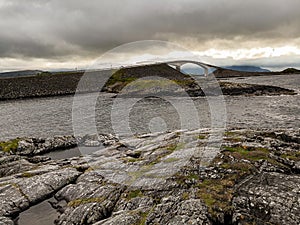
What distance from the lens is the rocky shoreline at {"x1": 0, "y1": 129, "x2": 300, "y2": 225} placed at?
42.5 feet

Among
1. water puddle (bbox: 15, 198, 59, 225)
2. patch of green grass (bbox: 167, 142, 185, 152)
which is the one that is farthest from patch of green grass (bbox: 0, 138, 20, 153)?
patch of green grass (bbox: 167, 142, 185, 152)

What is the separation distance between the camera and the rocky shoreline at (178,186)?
510 inches

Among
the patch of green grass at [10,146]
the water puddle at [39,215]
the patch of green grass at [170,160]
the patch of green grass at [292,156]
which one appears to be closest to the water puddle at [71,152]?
the patch of green grass at [10,146]

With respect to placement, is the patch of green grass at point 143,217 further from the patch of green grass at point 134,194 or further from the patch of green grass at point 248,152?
the patch of green grass at point 248,152

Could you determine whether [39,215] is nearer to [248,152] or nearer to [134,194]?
[134,194]

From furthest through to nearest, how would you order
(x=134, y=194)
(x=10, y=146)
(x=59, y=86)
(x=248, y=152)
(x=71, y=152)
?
(x=59, y=86) → (x=10, y=146) → (x=71, y=152) → (x=248, y=152) → (x=134, y=194)

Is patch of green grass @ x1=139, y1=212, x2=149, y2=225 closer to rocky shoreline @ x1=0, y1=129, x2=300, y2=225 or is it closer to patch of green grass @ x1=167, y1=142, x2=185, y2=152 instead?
rocky shoreline @ x1=0, y1=129, x2=300, y2=225

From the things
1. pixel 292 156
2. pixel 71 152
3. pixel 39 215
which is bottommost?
pixel 71 152

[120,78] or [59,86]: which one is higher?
[120,78]

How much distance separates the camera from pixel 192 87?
9956 cm

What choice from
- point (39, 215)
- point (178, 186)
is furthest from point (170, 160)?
point (39, 215)

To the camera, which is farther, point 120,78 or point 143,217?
point 120,78

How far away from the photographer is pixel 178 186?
1587cm

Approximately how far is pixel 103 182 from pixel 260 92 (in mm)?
82549
